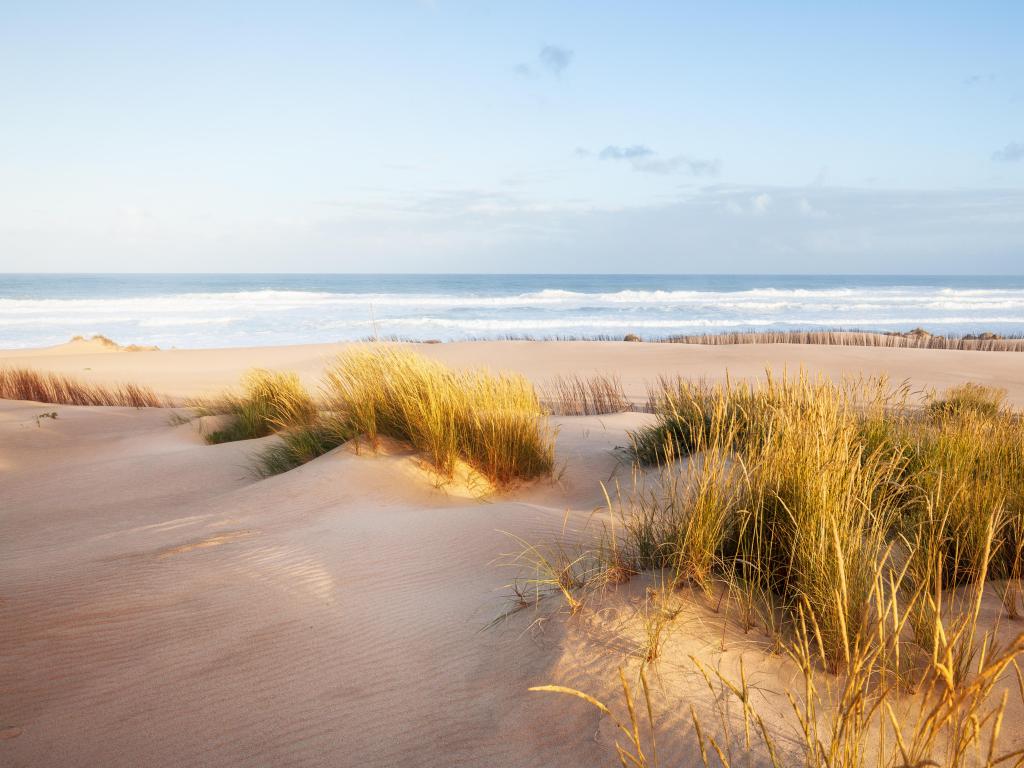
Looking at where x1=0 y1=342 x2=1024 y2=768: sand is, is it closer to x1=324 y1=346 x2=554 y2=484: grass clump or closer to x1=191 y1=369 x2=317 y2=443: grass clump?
x1=324 y1=346 x2=554 y2=484: grass clump

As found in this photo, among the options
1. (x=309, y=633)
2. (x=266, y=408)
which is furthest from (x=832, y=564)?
(x=266, y=408)

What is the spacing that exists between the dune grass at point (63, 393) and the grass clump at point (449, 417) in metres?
7.17

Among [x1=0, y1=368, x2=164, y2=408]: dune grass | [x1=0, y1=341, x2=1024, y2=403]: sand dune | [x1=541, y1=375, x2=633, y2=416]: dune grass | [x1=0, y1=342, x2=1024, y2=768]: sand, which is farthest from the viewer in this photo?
[x1=0, y1=341, x2=1024, y2=403]: sand dune

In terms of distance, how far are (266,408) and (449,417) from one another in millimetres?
3413

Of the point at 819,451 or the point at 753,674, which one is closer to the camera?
the point at 753,674

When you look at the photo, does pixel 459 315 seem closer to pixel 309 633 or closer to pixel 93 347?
pixel 93 347

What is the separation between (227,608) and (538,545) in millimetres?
1683

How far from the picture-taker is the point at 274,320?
35.5 m

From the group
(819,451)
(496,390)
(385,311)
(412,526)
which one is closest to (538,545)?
(412,526)

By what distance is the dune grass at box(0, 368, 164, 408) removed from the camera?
1192 centimetres

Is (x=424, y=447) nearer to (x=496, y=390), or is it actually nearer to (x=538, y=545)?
(x=496, y=390)

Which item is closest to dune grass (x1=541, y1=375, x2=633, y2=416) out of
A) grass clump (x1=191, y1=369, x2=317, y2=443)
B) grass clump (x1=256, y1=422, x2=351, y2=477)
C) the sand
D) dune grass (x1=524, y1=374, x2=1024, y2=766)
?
grass clump (x1=191, y1=369, x2=317, y2=443)

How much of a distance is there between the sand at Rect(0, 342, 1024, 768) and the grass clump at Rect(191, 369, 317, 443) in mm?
1652

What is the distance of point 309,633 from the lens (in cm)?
301
